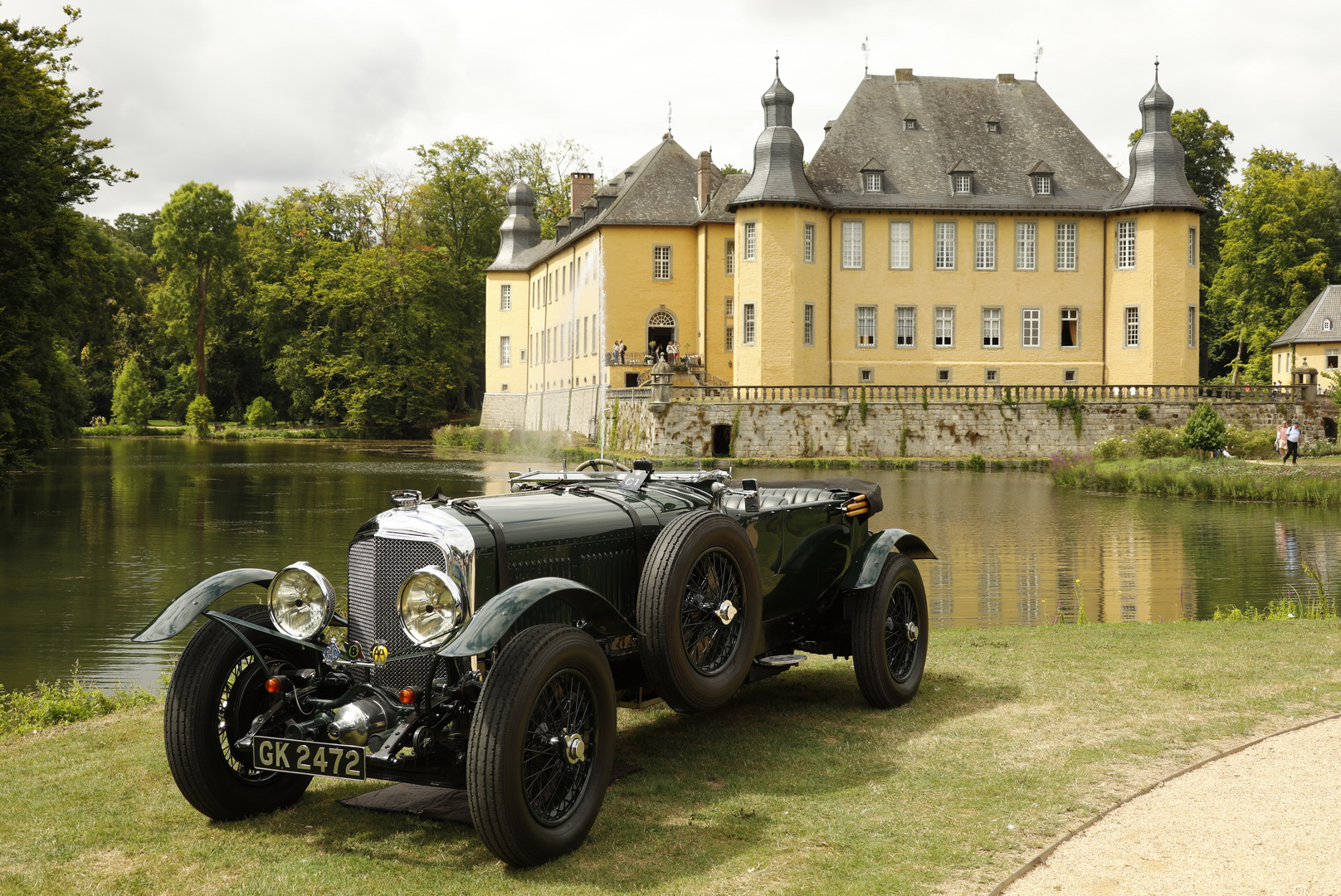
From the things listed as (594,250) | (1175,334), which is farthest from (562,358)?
(1175,334)

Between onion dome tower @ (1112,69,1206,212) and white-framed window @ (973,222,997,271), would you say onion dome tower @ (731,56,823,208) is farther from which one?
onion dome tower @ (1112,69,1206,212)

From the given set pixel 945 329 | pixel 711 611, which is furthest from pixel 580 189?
pixel 711 611

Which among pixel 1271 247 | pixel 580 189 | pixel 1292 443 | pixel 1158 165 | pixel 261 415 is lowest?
pixel 1292 443

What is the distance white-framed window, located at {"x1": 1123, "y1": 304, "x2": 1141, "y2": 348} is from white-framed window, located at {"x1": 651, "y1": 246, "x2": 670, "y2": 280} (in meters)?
22.3

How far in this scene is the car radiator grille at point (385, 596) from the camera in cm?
543

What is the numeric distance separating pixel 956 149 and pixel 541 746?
56407 millimetres

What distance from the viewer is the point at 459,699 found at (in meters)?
5.30

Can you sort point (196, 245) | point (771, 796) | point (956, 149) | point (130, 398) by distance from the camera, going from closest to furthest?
point (771, 796)
point (956, 149)
point (130, 398)
point (196, 245)

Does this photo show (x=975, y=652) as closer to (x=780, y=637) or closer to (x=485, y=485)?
(x=780, y=637)

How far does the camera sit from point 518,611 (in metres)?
5.04

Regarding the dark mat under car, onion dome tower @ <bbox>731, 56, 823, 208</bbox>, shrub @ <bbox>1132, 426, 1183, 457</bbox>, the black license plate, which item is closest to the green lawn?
the dark mat under car

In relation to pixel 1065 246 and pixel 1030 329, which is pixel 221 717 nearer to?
pixel 1030 329

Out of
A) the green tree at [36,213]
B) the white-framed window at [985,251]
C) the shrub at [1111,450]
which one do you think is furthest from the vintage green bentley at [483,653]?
the white-framed window at [985,251]

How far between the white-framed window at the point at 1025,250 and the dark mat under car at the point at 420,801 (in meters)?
54.2
